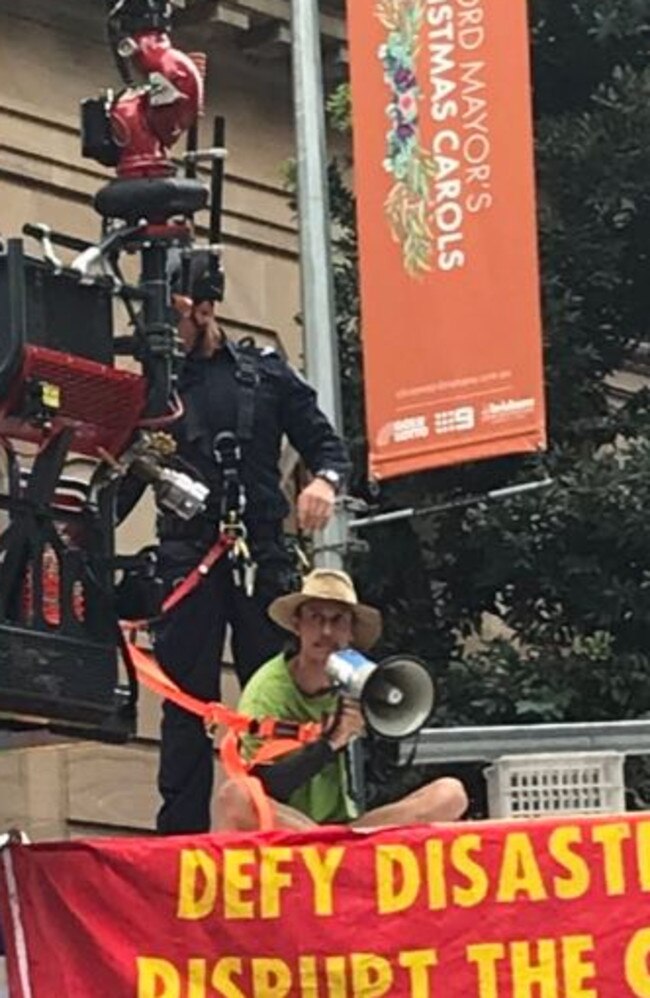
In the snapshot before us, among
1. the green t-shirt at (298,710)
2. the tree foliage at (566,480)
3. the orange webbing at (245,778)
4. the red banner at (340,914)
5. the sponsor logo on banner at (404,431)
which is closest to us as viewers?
the red banner at (340,914)

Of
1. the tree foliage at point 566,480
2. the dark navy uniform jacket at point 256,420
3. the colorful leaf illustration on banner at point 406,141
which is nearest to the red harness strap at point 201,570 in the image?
the dark navy uniform jacket at point 256,420

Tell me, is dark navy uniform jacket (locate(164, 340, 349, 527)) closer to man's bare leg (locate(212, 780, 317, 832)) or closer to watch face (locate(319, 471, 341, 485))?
watch face (locate(319, 471, 341, 485))

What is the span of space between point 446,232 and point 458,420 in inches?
32.4

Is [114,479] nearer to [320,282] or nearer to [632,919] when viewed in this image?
[632,919]

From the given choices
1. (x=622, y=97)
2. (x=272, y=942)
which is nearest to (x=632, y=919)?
(x=272, y=942)

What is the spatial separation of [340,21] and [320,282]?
443 centimetres

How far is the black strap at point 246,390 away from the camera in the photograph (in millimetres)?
9469

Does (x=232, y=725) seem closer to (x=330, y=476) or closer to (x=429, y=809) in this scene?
(x=429, y=809)

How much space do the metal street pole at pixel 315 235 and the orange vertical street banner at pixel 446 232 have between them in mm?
223

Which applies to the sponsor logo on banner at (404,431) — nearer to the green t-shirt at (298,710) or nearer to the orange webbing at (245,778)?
the green t-shirt at (298,710)

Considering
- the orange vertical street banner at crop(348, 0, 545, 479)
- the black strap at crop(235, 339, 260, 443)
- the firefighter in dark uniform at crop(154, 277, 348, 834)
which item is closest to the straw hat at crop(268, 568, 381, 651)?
the firefighter in dark uniform at crop(154, 277, 348, 834)

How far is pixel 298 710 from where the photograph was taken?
348 inches

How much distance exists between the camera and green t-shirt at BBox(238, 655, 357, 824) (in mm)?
8828

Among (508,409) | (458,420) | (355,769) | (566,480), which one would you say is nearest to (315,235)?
(458,420)
